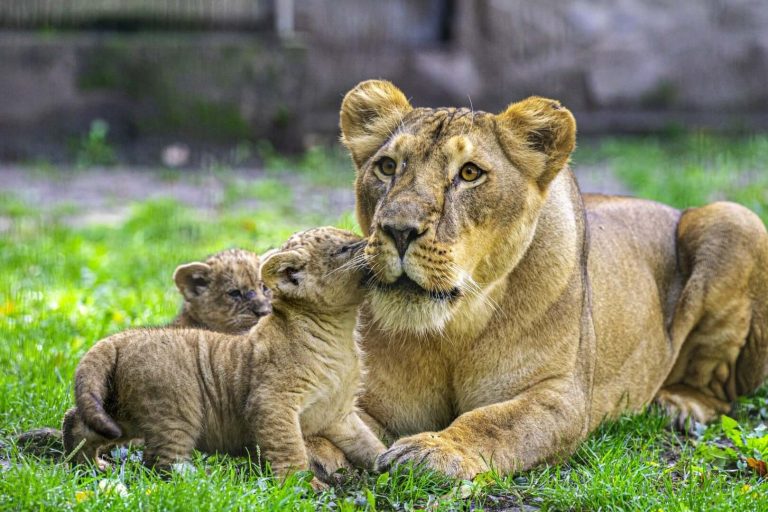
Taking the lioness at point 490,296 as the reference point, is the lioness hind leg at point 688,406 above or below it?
below

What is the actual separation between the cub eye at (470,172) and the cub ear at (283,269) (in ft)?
2.23

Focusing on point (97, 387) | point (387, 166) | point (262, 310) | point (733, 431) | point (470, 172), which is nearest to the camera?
point (97, 387)

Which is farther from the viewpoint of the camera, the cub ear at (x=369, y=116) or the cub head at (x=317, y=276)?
the cub ear at (x=369, y=116)

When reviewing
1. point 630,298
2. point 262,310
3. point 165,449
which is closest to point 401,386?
point 262,310

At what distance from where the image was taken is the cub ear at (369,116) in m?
4.92

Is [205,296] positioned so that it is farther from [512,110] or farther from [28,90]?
[28,90]

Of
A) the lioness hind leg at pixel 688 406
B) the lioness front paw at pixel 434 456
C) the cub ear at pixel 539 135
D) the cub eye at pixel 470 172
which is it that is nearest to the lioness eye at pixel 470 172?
the cub eye at pixel 470 172

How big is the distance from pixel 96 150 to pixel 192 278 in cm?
644

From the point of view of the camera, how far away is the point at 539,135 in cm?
471

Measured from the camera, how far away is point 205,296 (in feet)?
17.4

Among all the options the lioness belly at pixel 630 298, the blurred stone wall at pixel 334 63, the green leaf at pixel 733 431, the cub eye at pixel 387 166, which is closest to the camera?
the cub eye at pixel 387 166

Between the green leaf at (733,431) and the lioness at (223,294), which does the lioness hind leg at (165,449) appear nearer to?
the lioness at (223,294)

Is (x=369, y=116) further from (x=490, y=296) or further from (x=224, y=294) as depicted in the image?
(x=224, y=294)

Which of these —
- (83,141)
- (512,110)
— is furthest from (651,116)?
(512,110)
